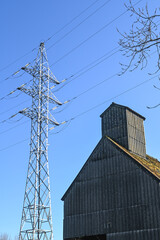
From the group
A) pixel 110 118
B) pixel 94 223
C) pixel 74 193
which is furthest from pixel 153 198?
pixel 110 118

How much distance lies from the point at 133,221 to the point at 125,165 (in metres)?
4.77

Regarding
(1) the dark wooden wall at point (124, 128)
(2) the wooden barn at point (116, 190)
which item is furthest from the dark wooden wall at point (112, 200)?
(1) the dark wooden wall at point (124, 128)

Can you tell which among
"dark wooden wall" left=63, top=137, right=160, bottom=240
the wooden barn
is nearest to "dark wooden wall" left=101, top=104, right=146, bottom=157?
the wooden barn

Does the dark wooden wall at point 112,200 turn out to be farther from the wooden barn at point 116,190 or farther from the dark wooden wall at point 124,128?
the dark wooden wall at point 124,128

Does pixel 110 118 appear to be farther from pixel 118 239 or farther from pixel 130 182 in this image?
pixel 118 239

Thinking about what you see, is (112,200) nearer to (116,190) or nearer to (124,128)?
(116,190)

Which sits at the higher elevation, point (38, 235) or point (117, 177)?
point (117, 177)

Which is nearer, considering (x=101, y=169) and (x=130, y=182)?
(x=130, y=182)

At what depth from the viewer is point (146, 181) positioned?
26.0 metres

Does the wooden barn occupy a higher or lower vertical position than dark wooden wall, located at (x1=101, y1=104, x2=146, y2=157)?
lower

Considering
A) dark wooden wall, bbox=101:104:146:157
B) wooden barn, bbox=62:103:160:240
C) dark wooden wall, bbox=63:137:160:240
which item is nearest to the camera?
dark wooden wall, bbox=63:137:160:240

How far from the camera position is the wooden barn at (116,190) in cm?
2531

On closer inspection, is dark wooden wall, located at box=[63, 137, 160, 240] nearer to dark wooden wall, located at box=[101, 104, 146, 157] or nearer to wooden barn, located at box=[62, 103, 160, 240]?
wooden barn, located at box=[62, 103, 160, 240]

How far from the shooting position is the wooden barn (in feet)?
83.0
